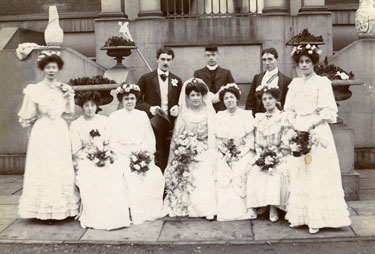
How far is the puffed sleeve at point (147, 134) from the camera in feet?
25.3

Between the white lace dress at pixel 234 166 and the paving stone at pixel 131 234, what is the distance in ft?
3.12

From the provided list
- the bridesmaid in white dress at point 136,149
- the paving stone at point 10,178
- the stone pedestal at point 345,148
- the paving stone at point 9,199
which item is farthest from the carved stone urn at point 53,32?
the stone pedestal at point 345,148

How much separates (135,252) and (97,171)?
143 cm

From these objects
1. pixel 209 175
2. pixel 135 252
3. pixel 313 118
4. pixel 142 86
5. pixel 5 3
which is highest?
pixel 5 3

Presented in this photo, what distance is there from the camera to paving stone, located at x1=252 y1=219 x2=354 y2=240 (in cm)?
651

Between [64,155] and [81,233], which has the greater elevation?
[64,155]

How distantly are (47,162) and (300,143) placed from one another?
11.1 feet

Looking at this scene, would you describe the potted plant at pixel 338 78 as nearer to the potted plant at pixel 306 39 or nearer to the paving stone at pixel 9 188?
the potted plant at pixel 306 39

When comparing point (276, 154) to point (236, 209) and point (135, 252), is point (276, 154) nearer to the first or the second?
point (236, 209)

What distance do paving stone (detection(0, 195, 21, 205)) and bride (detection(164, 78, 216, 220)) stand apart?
8.49ft

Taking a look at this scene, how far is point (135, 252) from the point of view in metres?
6.19

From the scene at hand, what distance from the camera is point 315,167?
6719 mm

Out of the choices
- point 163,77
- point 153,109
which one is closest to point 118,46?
point 163,77

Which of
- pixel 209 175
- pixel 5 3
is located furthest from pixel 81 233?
pixel 5 3
